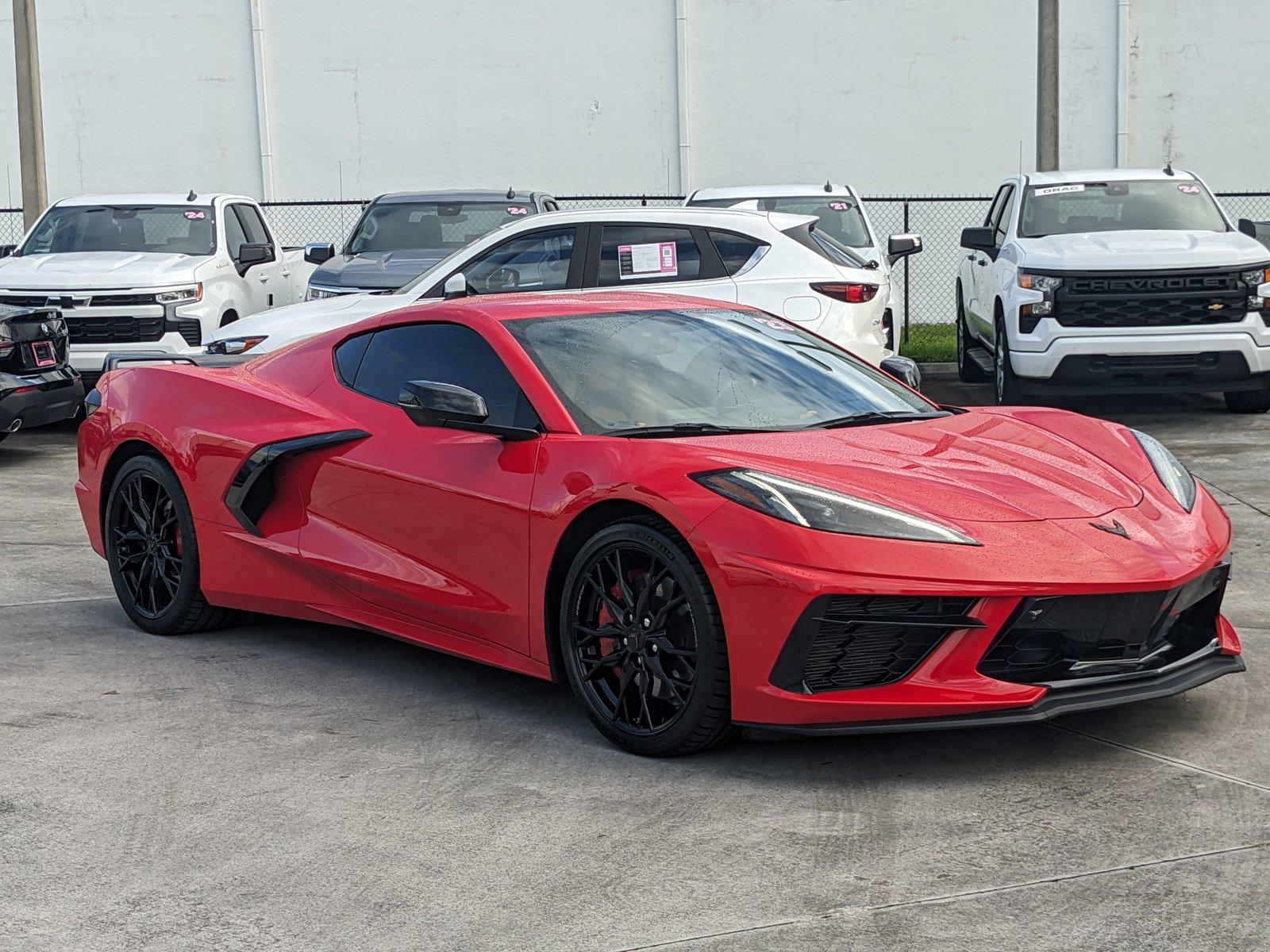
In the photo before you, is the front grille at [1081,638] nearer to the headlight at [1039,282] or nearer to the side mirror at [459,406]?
the side mirror at [459,406]

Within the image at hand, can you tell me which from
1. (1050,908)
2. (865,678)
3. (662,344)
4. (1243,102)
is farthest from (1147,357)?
(1243,102)

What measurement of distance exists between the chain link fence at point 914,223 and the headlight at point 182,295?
7.85 meters

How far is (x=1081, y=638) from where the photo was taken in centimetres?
445

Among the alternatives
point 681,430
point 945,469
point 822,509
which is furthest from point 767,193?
point 822,509

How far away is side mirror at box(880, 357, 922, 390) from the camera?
6388 mm

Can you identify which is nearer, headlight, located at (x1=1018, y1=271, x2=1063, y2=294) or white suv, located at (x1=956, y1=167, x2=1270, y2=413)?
white suv, located at (x1=956, y1=167, x2=1270, y2=413)

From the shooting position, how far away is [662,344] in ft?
18.3

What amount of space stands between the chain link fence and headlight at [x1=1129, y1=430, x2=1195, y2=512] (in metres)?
15.4

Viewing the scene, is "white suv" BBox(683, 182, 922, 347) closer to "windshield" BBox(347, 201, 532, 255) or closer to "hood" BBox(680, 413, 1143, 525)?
"windshield" BBox(347, 201, 532, 255)

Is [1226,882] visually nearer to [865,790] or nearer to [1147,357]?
[865,790]

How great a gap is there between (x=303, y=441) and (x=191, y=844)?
2004 mm

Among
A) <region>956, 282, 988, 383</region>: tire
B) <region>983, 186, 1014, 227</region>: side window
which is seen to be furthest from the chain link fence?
<region>983, 186, 1014, 227</region>: side window

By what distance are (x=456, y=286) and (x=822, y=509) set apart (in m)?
6.85

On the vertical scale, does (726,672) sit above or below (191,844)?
above
